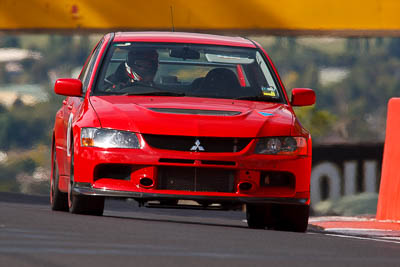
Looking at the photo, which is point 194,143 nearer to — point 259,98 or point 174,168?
point 174,168

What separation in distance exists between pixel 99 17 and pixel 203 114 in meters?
13.1

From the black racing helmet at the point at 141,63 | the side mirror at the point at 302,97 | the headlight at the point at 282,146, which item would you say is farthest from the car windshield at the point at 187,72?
the headlight at the point at 282,146

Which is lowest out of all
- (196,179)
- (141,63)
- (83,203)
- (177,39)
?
(83,203)

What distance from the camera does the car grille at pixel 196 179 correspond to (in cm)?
917

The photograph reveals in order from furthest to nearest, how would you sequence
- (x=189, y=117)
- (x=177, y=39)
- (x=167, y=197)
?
(x=177, y=39)
(x=189, y=117)
(x=167, y=197)

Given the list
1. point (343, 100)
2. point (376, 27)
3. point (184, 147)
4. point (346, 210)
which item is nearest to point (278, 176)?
point (184, 147)

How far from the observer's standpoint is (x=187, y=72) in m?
11.1

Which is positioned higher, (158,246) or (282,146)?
(282,146)

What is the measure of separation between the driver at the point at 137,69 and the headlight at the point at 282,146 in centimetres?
138

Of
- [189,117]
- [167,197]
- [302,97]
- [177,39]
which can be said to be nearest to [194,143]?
[189,117]

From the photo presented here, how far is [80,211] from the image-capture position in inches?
383

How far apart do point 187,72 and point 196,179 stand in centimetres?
210

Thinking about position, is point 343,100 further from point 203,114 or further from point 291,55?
point 203,114

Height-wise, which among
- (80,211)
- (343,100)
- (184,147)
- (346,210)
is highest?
(184,147)
